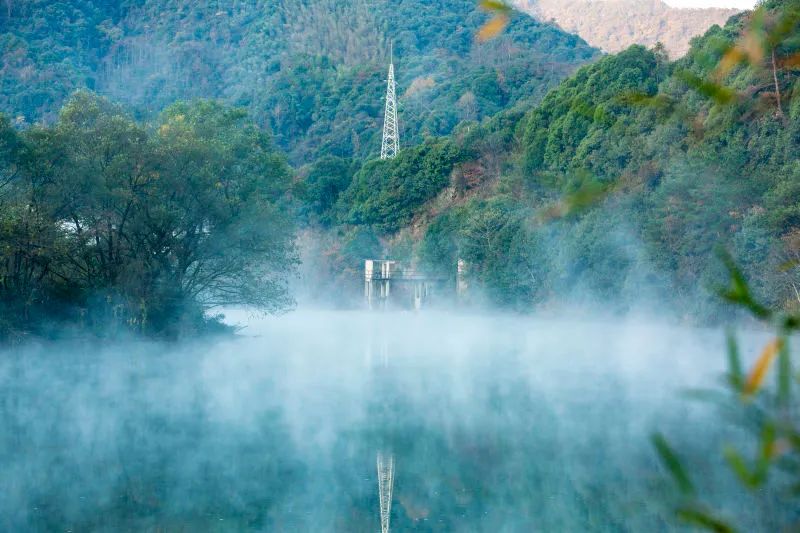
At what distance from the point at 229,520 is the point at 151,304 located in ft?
46.9

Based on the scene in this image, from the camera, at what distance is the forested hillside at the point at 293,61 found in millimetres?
56406

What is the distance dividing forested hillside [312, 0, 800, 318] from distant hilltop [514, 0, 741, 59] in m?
33.7

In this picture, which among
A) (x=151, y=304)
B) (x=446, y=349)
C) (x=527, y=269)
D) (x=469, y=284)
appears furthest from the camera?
(x=469, y=284)

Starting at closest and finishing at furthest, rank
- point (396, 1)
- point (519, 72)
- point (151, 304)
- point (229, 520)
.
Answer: point (229, 520) → point (151, 304) → point (519, 72) → point (396, 1)

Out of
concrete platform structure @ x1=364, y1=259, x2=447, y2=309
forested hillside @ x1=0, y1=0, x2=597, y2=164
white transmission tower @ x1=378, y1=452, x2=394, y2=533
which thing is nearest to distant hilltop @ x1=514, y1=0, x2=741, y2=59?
forested hillside @ x1=0, y1=0, x2=597, y2=164

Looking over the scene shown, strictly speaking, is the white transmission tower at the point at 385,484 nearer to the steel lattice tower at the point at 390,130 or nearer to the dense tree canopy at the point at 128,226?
the dense tree canopy at the point at 128,226

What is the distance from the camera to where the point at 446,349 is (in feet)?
78.0

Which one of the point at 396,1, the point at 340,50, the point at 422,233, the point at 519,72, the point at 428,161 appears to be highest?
the point at 396,1

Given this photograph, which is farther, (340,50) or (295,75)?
(340,50)

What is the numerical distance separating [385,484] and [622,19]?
74801 mm

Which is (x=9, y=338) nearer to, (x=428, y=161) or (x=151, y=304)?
(x=151, y=304)

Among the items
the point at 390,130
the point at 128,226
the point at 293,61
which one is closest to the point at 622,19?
the point at 293,61

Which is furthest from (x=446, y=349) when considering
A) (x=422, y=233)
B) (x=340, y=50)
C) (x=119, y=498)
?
(x=340, y=50)

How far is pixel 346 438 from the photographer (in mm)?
11531
